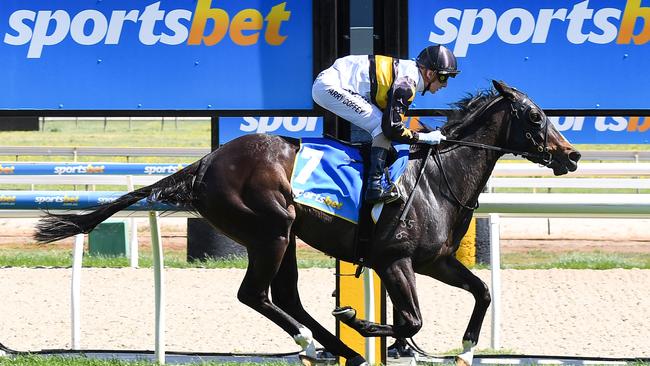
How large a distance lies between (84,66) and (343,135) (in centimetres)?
168

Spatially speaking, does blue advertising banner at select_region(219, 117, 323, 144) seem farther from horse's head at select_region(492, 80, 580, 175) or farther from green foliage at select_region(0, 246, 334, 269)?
horse's head at select_region(492, 80, 580, 175)

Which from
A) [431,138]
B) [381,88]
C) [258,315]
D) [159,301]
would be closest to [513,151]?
[431,138]

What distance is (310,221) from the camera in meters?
5.54

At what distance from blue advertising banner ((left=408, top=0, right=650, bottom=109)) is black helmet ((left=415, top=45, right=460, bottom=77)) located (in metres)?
0.80

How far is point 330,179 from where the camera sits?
552 centimetres

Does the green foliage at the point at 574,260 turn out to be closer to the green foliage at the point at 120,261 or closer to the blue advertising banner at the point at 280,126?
the green foliage at the point at 120,261

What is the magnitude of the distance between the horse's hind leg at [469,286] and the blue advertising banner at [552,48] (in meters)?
1.11

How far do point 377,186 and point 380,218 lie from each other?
184 millimetres

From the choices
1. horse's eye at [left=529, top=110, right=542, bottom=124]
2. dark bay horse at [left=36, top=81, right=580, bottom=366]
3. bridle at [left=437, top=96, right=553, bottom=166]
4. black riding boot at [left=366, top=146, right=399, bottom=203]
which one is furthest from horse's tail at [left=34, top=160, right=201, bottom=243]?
horse's eye at [left=529, top=110, right=542, bottom=124]

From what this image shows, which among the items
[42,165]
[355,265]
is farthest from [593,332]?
[42,165]

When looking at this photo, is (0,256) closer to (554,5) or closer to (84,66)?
(84,66)

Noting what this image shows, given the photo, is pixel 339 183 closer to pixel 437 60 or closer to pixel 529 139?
pixel 437 60

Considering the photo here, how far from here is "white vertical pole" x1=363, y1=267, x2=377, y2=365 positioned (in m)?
5.94

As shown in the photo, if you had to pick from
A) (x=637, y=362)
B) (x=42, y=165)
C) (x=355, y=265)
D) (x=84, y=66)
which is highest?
(x=84, y=66)
